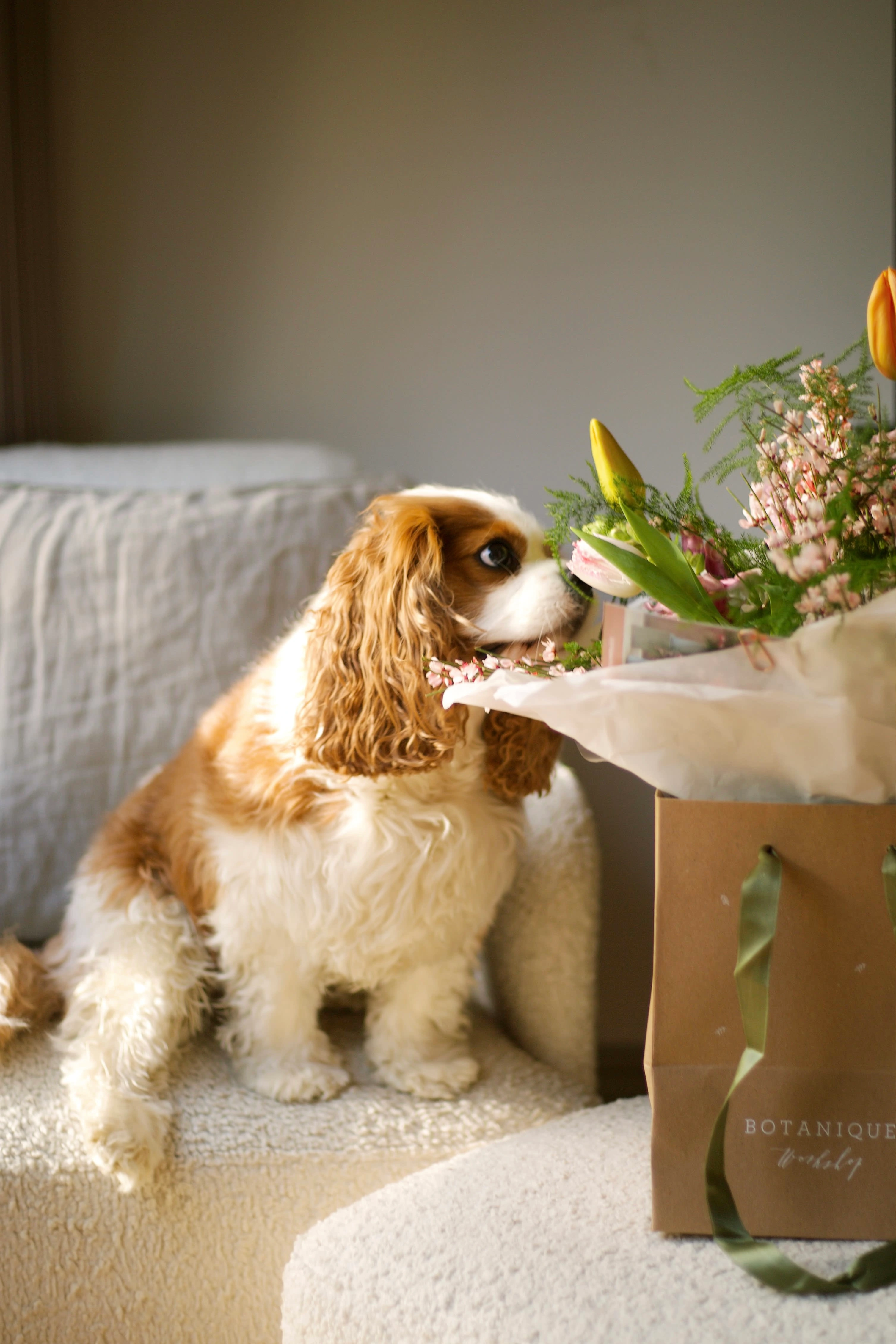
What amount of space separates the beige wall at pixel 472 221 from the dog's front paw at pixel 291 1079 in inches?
34.9

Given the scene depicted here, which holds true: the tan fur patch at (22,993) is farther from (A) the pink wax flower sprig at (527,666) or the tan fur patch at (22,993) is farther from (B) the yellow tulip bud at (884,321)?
(B) the yellow tulip bud at (884,321)

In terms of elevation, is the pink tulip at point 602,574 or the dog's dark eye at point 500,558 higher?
the pink tulip at point 602,574

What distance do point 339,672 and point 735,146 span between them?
5.12ft

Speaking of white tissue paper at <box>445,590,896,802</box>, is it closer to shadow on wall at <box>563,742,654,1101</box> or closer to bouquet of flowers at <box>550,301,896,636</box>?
bouquet of flowers at <box>550,301,896,636</box>

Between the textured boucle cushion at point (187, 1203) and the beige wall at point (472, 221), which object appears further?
the beige wall at point (472, 221)

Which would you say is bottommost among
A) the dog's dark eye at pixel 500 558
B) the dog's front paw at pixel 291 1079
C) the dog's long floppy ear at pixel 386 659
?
the dog's front paw at pixel 291 1079

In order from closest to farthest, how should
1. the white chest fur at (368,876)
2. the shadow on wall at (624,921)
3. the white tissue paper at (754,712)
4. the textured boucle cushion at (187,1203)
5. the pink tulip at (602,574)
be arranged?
the white tissue paper at (754,712) → the pink tulip at (602,574) → the textured boucle cushion at (187,1203) → the white chest fur at (368,876) → the shadow on wall at (624,921)

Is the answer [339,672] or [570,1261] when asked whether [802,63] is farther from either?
[570,1261]

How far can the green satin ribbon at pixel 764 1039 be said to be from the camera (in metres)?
0.72

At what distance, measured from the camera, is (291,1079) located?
3.92ft

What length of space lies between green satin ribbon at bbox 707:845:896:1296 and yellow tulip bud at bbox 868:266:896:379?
384mm

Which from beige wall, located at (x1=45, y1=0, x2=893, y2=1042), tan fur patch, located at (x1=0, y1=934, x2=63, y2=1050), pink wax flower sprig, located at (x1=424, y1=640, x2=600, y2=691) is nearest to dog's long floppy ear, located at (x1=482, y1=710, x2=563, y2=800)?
pink wax flower sprig, located at (x1=424, y1=640, x2=600, y2=691)

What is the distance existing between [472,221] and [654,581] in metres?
1.56

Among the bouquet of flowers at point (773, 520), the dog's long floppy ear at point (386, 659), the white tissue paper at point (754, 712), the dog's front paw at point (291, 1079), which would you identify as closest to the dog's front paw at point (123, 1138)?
the dog's front paw at point (291, 1079)
